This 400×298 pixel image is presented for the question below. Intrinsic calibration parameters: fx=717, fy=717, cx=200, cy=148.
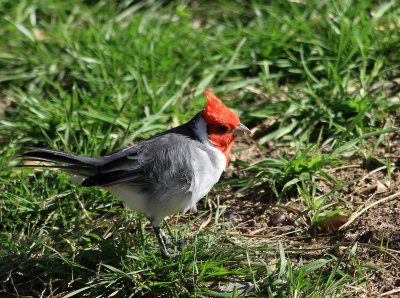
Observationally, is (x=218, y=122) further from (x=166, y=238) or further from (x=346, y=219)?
(x=346, y=219)

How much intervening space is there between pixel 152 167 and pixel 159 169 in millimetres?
45

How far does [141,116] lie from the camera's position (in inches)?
220

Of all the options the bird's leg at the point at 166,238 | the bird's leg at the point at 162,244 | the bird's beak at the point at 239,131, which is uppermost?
the bird's beak at the point at 239,131

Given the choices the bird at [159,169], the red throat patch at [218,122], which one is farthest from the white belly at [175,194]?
the red throat patch at [218,122]

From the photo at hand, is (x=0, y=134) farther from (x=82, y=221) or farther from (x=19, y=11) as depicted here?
(x=19, y=11)

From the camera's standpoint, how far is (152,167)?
4246 millimetres

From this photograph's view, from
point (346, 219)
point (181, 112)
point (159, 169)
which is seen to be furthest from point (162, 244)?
point (181, 112)

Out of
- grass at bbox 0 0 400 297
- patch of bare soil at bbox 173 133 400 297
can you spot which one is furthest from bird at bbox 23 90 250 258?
patch of bare soil at bbox 173 133 400 297

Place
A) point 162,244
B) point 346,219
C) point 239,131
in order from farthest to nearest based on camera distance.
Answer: point 239,131, point 346,219, point 162,244

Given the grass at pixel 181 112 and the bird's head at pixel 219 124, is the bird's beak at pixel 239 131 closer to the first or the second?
the bird's head at pixel 219 124

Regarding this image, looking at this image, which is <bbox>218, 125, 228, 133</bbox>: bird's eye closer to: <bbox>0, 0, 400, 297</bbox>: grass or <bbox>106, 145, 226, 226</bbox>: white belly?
<bbox>106, 145, 226, 226</bbox>: white belly

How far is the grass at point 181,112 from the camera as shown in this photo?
3992 mm

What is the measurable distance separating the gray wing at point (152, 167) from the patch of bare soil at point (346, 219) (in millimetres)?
549

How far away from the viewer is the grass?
3.99m
